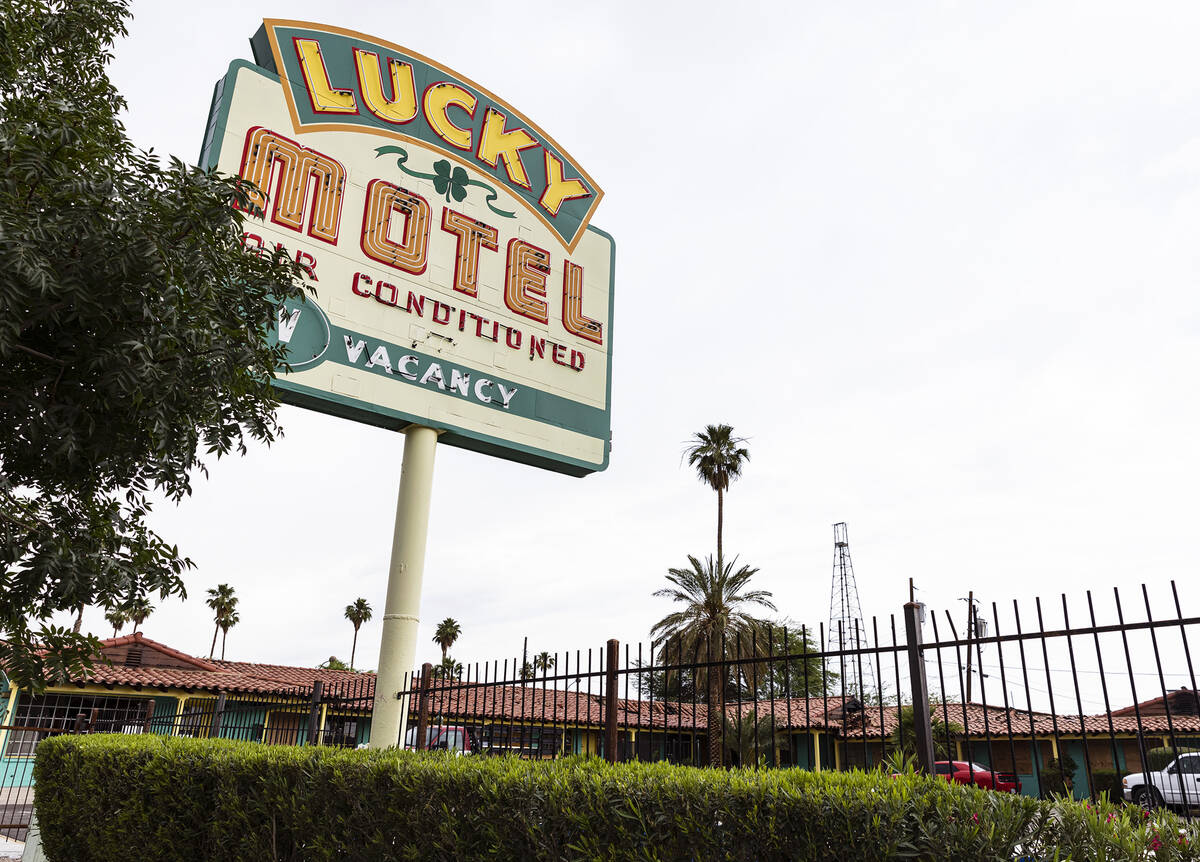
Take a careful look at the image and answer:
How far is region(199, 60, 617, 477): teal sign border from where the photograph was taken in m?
9.33

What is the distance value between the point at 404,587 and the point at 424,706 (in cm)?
169

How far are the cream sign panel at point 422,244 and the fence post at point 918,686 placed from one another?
21.5 feet

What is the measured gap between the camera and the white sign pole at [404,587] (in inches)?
354

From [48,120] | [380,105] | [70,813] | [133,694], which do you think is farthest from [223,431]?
[133,694]

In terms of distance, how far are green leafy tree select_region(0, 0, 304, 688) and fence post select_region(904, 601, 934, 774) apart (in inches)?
185

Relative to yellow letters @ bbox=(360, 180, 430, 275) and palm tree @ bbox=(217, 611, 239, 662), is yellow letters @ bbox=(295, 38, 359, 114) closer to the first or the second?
yellow letters @ bbox=(360, 180, 430, 275)

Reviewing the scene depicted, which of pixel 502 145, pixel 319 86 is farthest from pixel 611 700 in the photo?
pixel 502 145

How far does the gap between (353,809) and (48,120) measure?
4808 millimetres

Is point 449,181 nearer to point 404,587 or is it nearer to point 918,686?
point 404,587

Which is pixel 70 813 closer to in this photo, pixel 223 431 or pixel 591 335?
pixel 223 431

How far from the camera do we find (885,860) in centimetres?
317

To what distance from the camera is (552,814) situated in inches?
168

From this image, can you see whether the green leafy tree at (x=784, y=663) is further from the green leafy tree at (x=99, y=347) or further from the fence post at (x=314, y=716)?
the fence post at (x=314, y=716)

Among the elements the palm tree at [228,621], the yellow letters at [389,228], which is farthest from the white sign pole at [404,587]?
the palm tree at [228,621]
